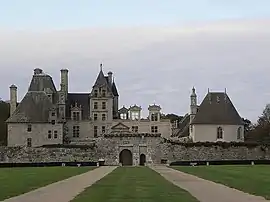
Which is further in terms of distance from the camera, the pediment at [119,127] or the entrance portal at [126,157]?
the pediment at [119,127]

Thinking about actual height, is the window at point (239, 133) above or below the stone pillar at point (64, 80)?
below

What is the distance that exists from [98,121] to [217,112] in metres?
18.7

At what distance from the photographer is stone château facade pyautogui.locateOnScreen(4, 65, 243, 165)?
98812 mm

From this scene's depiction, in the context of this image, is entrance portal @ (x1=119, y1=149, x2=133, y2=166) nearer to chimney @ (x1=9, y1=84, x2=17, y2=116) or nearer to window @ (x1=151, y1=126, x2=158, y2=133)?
window @ (x1=151, y1=126, x2=158, y2=133)

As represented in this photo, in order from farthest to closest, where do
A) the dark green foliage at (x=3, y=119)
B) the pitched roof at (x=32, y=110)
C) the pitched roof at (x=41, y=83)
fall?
the dark green foliage at (x=3, y=119) → the pitched roof at (x=41, y=83) → the pitched roof at (x=32, y=110)

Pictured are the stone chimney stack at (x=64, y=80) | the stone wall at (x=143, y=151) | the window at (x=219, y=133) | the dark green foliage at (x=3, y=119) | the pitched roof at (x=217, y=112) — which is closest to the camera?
the stone wall at (x=143, y=151)

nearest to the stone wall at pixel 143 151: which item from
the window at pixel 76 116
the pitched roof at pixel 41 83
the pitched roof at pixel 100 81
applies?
the window at pixel 76 116

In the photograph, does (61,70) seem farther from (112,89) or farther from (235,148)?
(235,148)

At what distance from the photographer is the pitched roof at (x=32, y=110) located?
100 metres

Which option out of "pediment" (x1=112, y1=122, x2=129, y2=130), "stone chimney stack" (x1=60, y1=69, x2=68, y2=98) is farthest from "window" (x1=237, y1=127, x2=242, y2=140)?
"stone chimney stack" (x1=60, y1=69, x2=68, y2=98)

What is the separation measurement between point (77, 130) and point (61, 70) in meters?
10.9

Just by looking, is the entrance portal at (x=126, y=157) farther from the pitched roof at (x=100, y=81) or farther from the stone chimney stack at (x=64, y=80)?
the stone chimney stack at (x=64, y=80)

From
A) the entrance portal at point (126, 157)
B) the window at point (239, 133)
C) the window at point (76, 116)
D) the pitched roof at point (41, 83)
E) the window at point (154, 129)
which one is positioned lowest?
the entrance portal at point (126, 157)

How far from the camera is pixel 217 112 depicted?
101 metres
